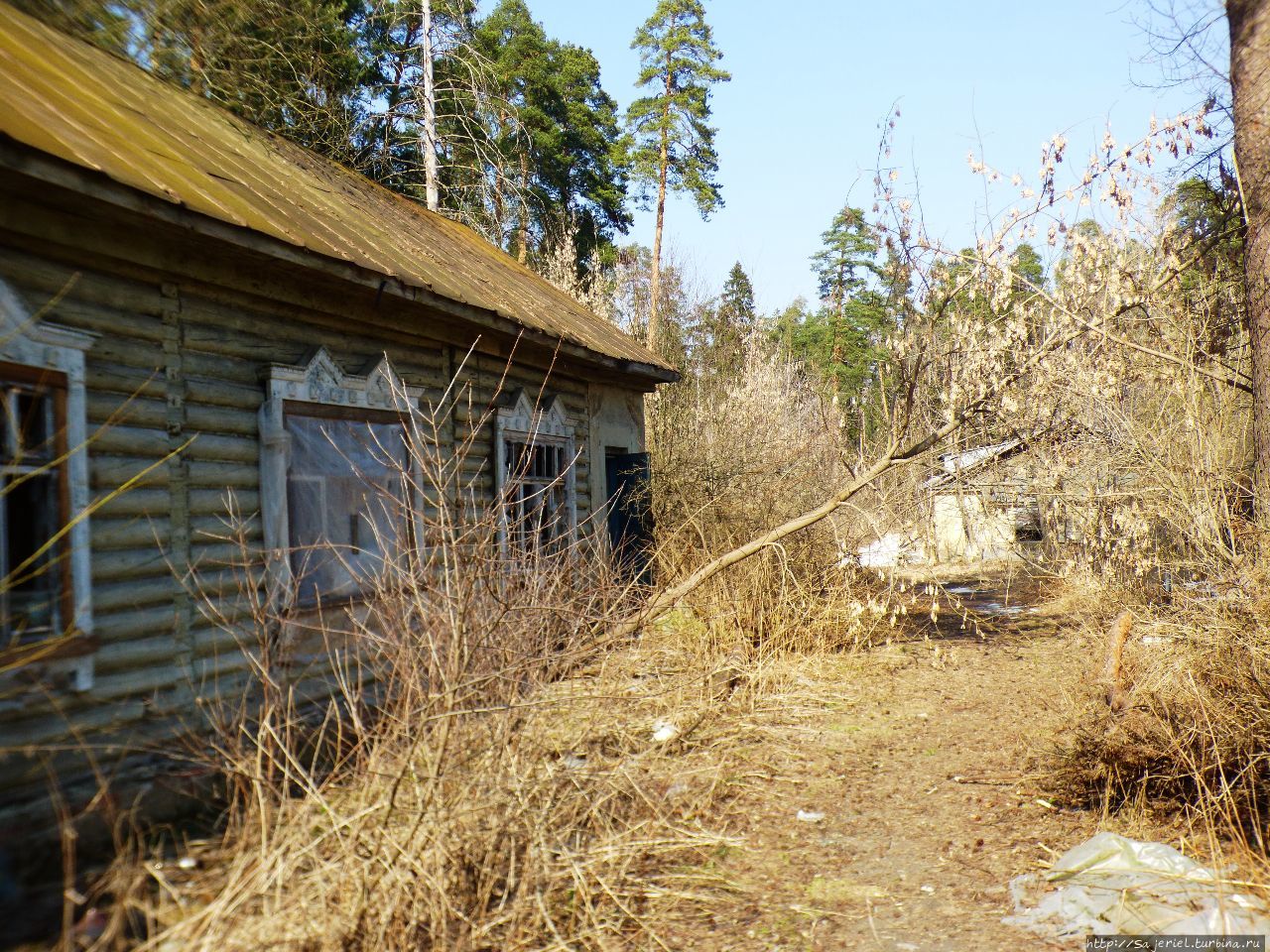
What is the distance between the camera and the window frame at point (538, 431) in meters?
8.21

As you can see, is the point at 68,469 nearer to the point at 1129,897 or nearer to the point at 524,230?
the point at 1129,897

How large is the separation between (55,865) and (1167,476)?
7.07 metres

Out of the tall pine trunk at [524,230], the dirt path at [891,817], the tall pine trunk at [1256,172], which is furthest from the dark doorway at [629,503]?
the tall pine trunk at [524,230]

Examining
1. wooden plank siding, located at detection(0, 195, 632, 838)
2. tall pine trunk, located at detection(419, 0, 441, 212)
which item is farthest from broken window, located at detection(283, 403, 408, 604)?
tall pine trunk, located at detection(419, 0, 441, 212)

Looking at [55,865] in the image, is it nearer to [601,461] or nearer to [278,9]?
[601,461]

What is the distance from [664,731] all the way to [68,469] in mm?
3702

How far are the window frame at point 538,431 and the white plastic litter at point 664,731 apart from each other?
213 centimetres

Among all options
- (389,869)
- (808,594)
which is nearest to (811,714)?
(808,594)

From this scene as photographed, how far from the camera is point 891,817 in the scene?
499 cm

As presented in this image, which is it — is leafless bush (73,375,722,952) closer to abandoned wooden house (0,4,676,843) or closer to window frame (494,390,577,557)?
abandoned wooden house (0,4,676,843)

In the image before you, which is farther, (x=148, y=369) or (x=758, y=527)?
(x=758, y=527)

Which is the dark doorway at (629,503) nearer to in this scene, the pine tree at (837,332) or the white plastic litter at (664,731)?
the white plastic litter at (664,731)

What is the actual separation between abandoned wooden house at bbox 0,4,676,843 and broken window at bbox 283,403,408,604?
2 centimetres

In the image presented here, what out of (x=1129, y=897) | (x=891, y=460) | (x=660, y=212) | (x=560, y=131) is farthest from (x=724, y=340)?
(x=1129, y=897)
